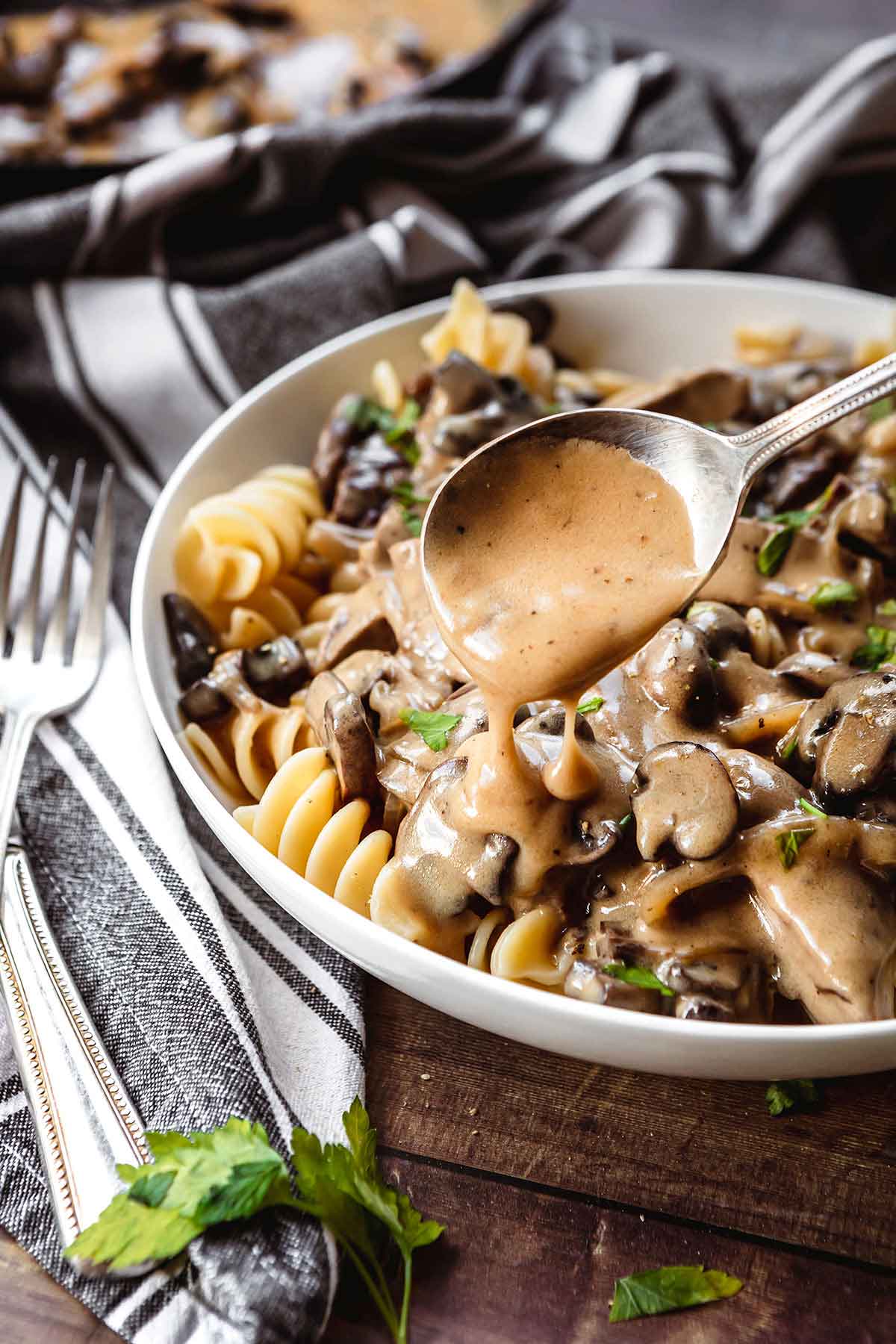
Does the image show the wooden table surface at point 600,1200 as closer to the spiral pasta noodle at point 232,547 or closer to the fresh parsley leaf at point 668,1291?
the fresh parsley leaf at point 668,1291

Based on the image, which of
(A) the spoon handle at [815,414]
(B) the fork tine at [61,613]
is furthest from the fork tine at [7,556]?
(A) the spoon handle at [815,414]

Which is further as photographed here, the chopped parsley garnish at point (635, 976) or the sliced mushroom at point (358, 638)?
the sliced mushroom at point (358, 638)

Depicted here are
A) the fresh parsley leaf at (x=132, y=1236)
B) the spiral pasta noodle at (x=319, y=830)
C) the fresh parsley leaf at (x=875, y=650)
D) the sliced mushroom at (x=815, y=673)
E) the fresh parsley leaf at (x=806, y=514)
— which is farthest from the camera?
the fresh parsley leaf at (x=806, y=514)

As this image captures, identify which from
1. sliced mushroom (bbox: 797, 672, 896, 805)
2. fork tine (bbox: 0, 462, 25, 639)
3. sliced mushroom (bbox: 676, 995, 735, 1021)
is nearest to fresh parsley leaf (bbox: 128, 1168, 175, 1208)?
sliced mushroom (bbox: 676, 995, 735, 1021)

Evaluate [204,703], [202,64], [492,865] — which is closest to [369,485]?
[204,703]

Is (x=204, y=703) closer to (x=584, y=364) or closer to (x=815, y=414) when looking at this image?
(x=815, y=414)

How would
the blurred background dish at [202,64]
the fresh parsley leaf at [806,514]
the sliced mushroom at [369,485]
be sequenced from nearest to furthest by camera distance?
the fresh parsley leaf at [806,514] < the sliced mushroom at [369,485] < the blurred background dish at [202,64]

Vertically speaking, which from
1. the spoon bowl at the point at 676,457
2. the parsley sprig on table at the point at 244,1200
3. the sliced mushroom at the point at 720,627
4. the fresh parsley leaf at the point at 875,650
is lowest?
the parsley sprig on table at the point at 244,1200

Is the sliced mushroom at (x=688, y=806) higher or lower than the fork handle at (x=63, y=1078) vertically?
higher
